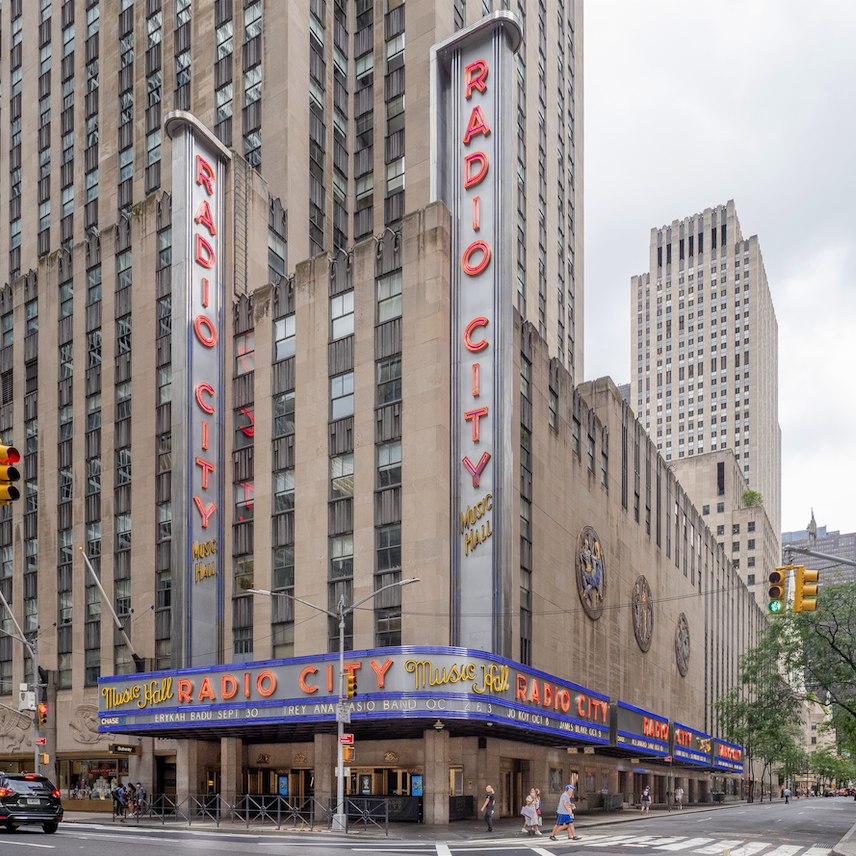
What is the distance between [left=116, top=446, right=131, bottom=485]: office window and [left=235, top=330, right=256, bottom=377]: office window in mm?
9769

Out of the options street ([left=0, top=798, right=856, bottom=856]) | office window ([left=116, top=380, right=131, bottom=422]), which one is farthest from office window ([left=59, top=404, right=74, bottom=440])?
street ([left=0, top=798, right=856, bottom=856])

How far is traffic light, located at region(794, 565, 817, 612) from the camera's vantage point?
23.2 metres

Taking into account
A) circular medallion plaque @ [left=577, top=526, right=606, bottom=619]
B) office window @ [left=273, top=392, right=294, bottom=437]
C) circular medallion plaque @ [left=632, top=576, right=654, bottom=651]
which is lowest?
circular medallion plaque @ [left=632, top=576, right=654, bottom=651]

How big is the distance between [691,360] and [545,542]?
150852mm

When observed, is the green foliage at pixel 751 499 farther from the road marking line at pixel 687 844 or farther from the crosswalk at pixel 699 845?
the road marking line at pixel 687 844

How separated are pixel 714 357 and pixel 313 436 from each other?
507 feet

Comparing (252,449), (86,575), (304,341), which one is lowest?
(86,575)

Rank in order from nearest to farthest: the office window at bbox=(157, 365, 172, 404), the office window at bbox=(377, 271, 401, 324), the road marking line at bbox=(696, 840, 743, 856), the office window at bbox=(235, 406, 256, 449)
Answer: the road marking line at bbox=(696, 840, 743, 856)
the office window at bbox=(377, 271, 401, 324)
the office window at bbox=(235, 406, 256, 449)
the office window at bbox=(157, 365, 172, 404)

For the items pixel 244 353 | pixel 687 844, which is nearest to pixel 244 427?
pixel 244 353

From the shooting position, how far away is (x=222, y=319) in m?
53.8

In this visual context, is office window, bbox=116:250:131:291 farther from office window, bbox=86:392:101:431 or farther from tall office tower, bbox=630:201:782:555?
tall office tower, bbox=630:201:782:555

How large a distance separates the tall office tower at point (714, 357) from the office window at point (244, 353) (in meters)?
141

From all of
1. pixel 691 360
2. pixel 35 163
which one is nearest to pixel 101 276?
pixel 35 163

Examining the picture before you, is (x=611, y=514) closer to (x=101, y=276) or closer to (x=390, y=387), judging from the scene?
(x=390, y=387)
